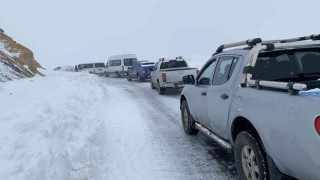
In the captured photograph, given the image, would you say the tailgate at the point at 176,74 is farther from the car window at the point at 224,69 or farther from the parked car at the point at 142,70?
the parked car at the point at 142,70

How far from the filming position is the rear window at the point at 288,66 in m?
4.59

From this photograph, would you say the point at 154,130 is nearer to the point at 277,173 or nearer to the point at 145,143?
the point at 145,143

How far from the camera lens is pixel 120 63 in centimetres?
3994

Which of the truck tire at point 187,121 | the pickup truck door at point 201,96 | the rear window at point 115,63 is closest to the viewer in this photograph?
the pickup truck door at point 201,96

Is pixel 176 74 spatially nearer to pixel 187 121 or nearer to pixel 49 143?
pixel 187 121

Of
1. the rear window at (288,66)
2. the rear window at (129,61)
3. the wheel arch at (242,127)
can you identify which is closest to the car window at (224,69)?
the rear window at (288,66)

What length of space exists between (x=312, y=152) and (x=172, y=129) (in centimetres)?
569

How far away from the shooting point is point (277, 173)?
367 centimetres

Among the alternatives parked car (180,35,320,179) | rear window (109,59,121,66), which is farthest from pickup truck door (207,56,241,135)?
rear window (109,59,121,66)

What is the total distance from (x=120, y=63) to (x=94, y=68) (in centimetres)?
869

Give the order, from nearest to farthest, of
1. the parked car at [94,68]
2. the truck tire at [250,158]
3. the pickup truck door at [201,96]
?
the truck tire at [250,158] → the pickup truck door at [201,96] → the parked car at [94,68]

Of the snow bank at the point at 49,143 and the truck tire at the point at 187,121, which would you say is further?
the truck tire at the point at 187,121

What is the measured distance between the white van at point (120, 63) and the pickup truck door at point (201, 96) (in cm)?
3209

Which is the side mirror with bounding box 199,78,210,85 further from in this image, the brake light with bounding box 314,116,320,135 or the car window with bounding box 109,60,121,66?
the car window with bounding box 109,60,121,66
